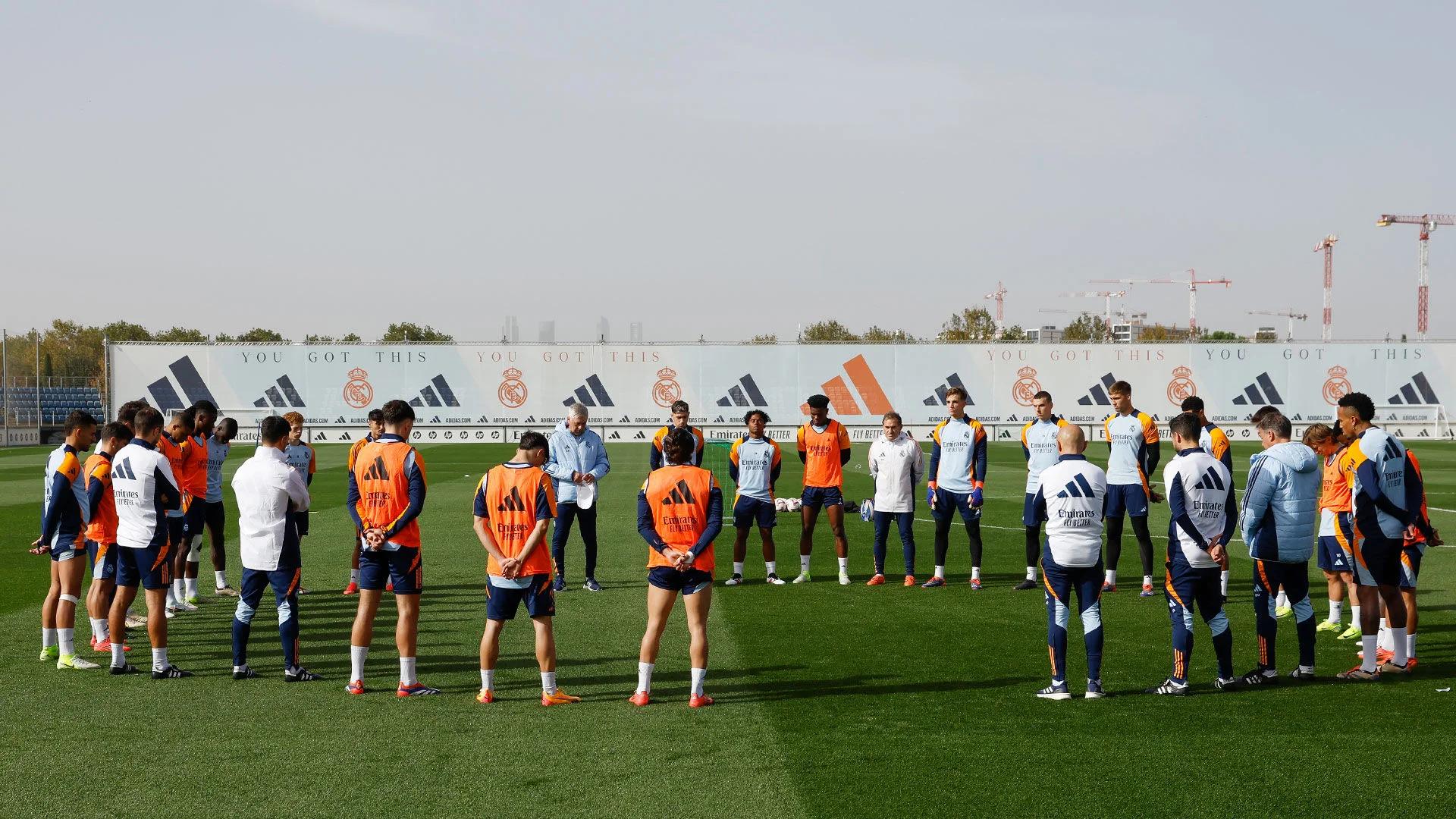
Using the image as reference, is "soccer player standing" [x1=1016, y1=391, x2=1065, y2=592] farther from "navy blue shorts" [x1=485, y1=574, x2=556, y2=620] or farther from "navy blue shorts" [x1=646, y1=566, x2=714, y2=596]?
"navy blue shorts" [x1=485, y1=574, x2=556, y2=620]

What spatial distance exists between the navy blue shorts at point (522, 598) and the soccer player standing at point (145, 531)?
2.77m

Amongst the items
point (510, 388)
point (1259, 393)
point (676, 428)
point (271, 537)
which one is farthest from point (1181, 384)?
point (271, 537)

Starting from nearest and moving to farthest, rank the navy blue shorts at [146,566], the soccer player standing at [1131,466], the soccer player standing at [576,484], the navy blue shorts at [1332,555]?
the navy blue shorts at [146,566] → the navy blue shorts at [1332,555] → the soccer player standing at [1131,466] → the soccer player standing at [576,484]

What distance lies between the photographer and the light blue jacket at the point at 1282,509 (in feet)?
26.0

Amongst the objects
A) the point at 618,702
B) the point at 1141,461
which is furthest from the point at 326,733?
the point at 1141,461

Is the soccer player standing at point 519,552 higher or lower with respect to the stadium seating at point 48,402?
lower

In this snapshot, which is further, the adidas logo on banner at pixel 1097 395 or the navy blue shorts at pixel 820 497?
the adidas logo on banner at pixel 1097 395

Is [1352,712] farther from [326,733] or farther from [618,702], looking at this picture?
[326,733]

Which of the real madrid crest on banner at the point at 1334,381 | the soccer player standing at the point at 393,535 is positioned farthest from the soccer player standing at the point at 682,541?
the real madrid crest on banner at the point at 1334,381

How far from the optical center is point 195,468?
1057cm

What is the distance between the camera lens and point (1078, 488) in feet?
24.1

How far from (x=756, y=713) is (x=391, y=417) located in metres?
3.33

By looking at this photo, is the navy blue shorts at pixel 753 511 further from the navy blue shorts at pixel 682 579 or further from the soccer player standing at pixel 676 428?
the navy blue shorts at pixel 682 579

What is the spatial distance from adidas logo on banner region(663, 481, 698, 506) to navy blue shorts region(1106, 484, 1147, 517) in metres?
5.80
